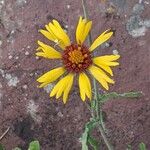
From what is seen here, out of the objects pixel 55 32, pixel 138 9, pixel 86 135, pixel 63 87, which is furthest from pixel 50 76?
pixel 138 9

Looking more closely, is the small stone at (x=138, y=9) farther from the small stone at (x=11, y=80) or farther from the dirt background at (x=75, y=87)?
the small stone at (x=11, y=80)

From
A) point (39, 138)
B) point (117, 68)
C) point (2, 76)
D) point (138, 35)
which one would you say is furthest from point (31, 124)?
point (138, 35)

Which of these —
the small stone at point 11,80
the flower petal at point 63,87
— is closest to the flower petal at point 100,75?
the flower petal at point 63,87

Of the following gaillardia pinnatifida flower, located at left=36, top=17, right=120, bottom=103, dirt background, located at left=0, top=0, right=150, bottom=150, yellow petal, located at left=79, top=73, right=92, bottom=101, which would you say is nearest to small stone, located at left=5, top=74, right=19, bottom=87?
dirt background, located at left=0, top=0, right=150, bottom=150

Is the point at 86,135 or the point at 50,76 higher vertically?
the point at 50,76

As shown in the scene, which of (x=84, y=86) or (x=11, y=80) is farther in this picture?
(x=11, y=80)

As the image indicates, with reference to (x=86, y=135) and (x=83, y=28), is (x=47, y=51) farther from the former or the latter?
(x=86, y=135)

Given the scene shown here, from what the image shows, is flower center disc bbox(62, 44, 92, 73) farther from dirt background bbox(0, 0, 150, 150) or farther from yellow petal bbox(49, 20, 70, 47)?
dirt background bbox(0, 0, 150, 150)
